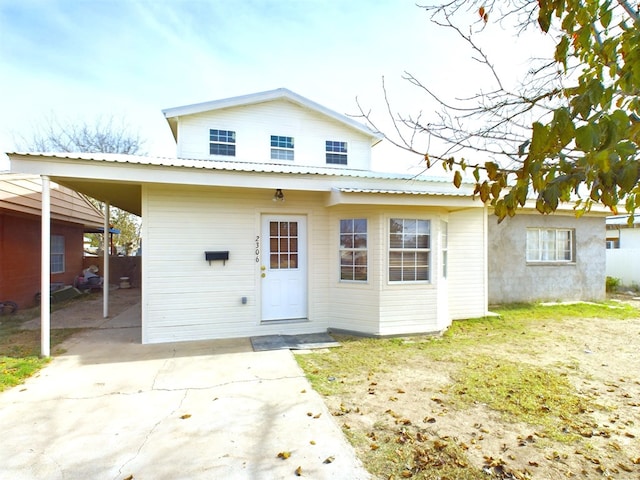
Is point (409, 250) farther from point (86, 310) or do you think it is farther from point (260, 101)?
point (86, 310)

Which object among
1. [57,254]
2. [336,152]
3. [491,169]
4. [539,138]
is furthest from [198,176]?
[57,254]

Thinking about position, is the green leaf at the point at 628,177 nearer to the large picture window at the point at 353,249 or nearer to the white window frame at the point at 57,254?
the large picture window at the point at 353,249

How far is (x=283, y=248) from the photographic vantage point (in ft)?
23.0

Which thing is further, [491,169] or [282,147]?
[282,147]

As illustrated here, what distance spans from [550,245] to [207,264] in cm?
1016

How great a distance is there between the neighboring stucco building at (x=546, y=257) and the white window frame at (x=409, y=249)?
377cm

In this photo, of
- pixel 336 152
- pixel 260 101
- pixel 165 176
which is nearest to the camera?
pixel 165 176

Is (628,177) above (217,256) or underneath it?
above

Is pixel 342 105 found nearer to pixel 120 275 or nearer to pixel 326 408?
pixel 326 408

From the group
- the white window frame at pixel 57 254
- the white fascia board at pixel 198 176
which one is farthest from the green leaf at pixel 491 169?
the white window frame at pixel 57 254

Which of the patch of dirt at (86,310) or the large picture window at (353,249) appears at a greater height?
the large picture window at (353,249)

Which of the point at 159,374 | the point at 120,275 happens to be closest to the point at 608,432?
the point at 159,374

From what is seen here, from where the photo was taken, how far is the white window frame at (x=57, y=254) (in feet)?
38.3

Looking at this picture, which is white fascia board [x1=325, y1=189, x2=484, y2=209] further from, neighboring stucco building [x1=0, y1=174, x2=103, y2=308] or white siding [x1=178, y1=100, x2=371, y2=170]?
neighboring stucco building [x1=0, y1=174, x2=103, y2=308]
